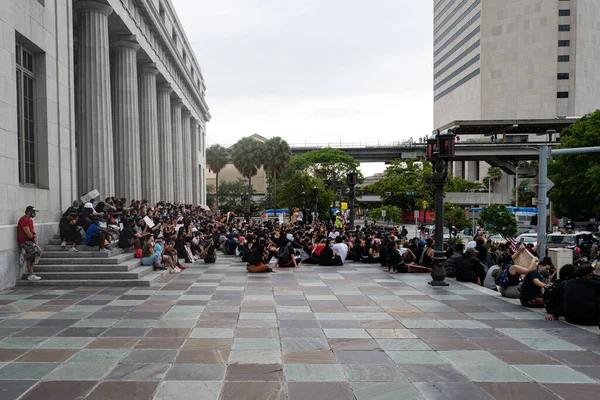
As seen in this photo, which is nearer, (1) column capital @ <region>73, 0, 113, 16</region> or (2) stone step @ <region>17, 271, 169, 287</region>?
(2) stone step @ <region>17, 271, 169, 287</region>

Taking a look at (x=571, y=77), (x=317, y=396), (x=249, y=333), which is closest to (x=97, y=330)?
(x=249, y=333)

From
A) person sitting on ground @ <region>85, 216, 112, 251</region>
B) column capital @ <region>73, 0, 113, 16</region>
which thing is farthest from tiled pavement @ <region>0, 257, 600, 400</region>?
column capital @ <region>73, 0, 113, 16</region>

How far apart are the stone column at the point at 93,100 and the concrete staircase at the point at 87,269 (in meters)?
6.57

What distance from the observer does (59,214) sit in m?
15.2

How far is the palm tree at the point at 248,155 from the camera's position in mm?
74125

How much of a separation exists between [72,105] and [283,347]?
Result: 42.3 feet

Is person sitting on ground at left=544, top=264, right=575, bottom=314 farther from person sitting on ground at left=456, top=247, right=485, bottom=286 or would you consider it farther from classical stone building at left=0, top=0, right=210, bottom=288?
classical stone building at left=0, top=0, right=210, bottom=288

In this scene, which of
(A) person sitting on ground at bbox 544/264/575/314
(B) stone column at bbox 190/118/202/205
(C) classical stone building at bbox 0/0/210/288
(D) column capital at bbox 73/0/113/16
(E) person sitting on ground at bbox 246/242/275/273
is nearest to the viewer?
(A) person sitting on ground at bbox 544/264/575/314

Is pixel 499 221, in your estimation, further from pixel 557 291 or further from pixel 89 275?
pixel 89 275

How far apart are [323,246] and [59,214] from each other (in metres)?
9.42

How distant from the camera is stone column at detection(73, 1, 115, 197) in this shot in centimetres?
1947

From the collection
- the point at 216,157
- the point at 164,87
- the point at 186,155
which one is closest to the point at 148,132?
the point at 164,87

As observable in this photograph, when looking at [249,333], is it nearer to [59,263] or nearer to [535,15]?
[59,263]

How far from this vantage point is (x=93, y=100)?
776 inches
